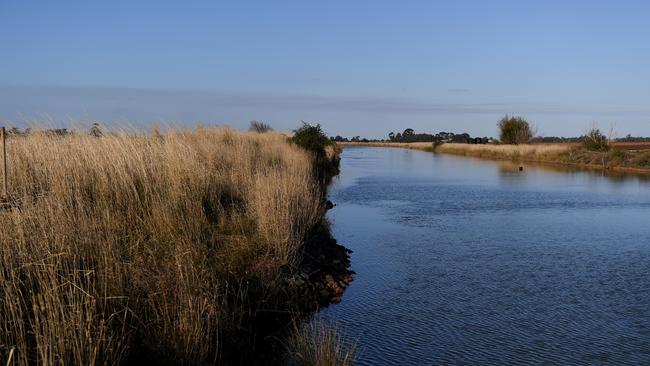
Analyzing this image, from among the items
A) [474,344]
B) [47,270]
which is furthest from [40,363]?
[474,344]

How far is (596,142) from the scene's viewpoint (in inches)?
1754

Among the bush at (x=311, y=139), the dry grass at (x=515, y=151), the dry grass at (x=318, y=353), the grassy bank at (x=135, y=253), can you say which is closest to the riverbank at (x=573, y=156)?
the dry grass at (x=515, y=151)

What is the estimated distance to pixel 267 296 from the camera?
6961 millimetres

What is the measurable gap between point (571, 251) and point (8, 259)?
32.5 ft

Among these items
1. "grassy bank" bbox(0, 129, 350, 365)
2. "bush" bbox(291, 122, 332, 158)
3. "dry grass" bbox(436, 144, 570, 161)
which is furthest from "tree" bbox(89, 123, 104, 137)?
"dry grass" bbox(436, 144, 570, 161)

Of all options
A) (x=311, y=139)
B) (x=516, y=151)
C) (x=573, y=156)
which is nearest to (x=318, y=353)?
(x=311, y=139)

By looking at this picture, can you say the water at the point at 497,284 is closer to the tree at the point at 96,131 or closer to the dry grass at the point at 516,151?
the tree at the point at 96,131

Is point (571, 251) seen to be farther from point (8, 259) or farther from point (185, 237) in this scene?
point (8, 259)

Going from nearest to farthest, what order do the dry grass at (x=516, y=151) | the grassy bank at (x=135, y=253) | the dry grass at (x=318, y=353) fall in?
the grassy bank at (x=135, y=253)
the dry grass at (x=318, y=353)
the dry grass at (x=516, y=151)

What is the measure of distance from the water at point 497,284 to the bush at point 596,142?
27982mm

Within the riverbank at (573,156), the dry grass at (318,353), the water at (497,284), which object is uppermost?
the riverbank at (573,156)

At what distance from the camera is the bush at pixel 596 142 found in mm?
44281

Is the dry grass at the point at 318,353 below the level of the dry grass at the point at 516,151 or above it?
below

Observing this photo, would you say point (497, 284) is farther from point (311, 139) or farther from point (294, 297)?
point (311, 139)
